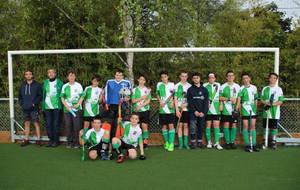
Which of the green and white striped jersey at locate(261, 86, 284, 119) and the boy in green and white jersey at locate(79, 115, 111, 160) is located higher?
the green and white striped jersey at locate(261, 86, 284, 119)

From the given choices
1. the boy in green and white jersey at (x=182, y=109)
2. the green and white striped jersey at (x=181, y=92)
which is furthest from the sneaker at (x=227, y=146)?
the green and white striped jersey at (x=181, y=92)

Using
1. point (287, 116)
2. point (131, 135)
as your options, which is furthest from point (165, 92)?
point (287, 116)

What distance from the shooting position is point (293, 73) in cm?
1175

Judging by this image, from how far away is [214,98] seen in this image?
25.9ft

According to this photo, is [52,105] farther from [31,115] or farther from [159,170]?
[159,170]

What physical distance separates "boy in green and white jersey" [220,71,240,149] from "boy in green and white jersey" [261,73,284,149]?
0.52 meters

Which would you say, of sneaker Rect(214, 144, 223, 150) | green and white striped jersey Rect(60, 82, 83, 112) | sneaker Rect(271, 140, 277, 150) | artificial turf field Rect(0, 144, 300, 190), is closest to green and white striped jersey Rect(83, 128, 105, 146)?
artificial turf field Rect(0, 144, 300, 190)

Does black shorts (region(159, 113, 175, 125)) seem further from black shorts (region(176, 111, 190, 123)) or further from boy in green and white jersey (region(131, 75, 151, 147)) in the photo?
boy in green and white jersey (region(131, 75, 151, 147))

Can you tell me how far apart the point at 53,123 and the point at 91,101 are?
3.08 feet

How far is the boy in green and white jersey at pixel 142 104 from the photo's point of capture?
25.7ft

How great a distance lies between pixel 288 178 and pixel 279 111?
2390 millimetres

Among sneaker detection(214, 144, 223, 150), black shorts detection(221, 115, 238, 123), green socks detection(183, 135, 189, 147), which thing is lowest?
sneaker detection(214, 144, 223, 150)

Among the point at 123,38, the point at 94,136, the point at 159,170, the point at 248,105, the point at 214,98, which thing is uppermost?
the point at 123,38

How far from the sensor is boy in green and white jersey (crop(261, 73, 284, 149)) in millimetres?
7777
